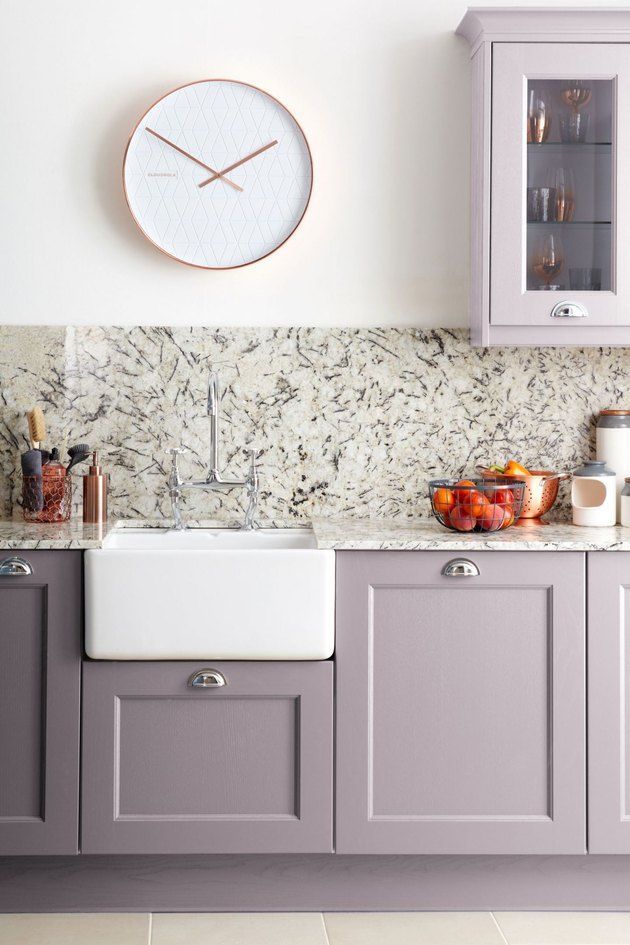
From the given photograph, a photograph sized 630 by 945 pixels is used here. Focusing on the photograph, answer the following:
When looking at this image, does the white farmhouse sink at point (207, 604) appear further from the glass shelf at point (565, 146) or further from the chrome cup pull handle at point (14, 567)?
the glass shelf at point (565, 146)

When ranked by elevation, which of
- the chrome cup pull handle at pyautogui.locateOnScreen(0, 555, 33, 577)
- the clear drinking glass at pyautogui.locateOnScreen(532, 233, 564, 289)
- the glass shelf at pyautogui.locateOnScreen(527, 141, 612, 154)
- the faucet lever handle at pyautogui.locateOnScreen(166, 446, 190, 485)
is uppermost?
the glass shelf at pyautogui.locateOnScreen(527, 141, 612, 154)

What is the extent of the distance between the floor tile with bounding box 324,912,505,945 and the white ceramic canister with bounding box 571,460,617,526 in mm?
1051

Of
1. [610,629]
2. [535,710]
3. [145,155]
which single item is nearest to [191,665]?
[535,710]

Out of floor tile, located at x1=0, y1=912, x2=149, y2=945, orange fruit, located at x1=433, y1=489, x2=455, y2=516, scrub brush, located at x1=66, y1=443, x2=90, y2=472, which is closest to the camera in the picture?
floor tile, located at x1=0, y1=912, x2=149, y2=945

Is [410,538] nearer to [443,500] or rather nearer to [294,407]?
[443,500]

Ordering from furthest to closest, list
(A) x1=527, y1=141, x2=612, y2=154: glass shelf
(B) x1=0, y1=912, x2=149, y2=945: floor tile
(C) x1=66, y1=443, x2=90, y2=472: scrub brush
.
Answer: (C) x1=66, y1=443, x2=90, y2=472: scrub brush
(A) x1=527, y1=141, x2=612, y2=154: glass shelf
(B) x1=0, y1=912, x2=149, y2=945: floor tile

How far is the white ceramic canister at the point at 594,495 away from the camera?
2.62 metres

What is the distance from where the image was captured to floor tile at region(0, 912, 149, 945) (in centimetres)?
222

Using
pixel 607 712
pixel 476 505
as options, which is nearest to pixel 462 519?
pixel 476 505

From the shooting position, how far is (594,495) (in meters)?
2.64

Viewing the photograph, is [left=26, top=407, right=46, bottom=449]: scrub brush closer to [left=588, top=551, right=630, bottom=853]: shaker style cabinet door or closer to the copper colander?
the copper colander

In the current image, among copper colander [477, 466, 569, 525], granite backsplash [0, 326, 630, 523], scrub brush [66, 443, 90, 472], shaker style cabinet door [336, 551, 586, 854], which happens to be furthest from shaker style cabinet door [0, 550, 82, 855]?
copper colander [477, 466, 569, 525]

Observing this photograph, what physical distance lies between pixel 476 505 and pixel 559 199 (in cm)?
86

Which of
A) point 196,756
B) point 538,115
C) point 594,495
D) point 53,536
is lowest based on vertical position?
point 196,756
